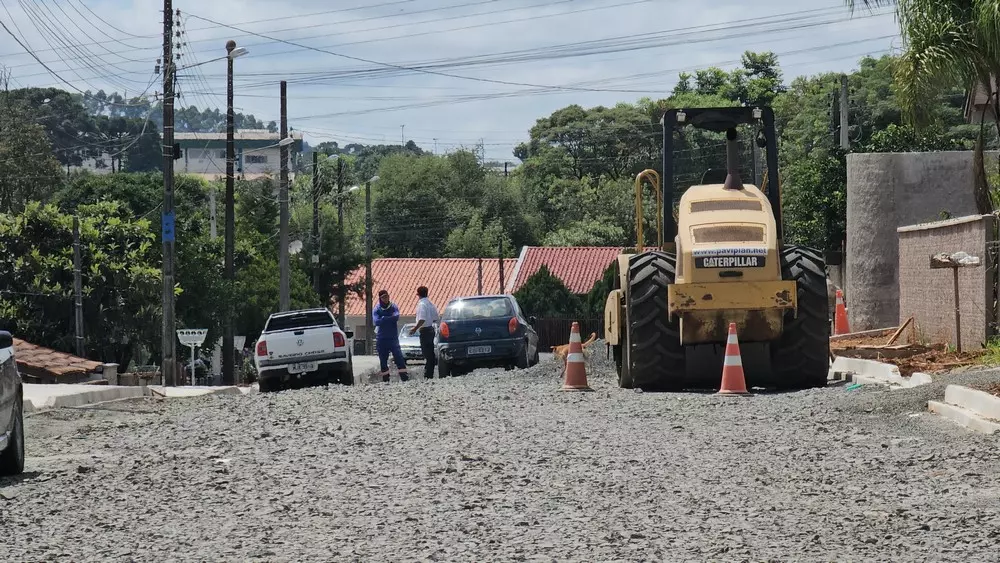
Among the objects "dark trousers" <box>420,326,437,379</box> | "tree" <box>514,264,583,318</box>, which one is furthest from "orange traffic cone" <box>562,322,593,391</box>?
"tree" <box>514,264,583,318</box>

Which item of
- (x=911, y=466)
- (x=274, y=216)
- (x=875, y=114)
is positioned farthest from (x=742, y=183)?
(x=875, y=114)

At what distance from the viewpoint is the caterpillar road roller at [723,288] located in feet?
55.1

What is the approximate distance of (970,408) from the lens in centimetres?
1302

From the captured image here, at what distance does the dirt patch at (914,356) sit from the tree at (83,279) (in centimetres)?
2587

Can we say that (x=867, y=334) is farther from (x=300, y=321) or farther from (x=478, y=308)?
(x=300, y=321)

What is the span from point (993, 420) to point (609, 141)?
96711 millimetres

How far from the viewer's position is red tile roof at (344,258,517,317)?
83.4 metres

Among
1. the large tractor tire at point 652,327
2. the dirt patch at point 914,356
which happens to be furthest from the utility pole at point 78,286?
the large tractor tire at point 652,327

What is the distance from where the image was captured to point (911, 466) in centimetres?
1024

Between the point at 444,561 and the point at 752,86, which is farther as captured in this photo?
the point at 752,86

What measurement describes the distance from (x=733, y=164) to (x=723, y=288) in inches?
72.3

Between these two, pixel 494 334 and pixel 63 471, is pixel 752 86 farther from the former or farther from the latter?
pixel 63 471

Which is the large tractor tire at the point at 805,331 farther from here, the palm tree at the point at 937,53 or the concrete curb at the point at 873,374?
the palm tree at the point at 937,53

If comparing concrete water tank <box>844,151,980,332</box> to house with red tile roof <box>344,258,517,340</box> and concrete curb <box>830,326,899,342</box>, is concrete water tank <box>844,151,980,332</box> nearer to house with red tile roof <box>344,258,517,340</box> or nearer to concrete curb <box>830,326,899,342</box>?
concrete curb <box>830,326,899,342</box>
